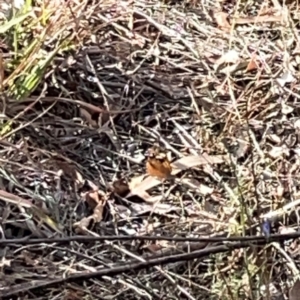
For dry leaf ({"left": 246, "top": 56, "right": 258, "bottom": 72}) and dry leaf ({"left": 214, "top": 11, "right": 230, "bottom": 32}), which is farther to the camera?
dry leaf ({"left": 214, "top": 11, "right": 230, "bottom": 32})

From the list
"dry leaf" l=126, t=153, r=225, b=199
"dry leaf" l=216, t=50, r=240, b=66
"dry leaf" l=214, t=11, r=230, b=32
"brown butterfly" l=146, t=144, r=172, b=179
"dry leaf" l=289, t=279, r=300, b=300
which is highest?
"dry leaf" l=214, t=11, r=230, b=32

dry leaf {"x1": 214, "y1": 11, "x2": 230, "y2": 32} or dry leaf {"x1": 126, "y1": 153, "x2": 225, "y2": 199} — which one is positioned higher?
dry leaf {"x1": 214, "y1": 11, "x2": 230, "y2": 32}

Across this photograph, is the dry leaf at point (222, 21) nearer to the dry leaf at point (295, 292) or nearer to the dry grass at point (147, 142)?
the dry grass at point (147, 142)

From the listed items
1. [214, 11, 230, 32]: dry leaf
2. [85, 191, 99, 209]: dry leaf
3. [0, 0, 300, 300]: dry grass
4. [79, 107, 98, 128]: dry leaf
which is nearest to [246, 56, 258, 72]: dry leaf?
[0, 0, 300, 300]: dry grass

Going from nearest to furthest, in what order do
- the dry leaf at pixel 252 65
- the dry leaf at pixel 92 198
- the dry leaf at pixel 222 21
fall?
1. the dry leaf at pixel 92 198
2. the dry leaf at pixel 252 65
3. the dry leaf at pixel 222 21

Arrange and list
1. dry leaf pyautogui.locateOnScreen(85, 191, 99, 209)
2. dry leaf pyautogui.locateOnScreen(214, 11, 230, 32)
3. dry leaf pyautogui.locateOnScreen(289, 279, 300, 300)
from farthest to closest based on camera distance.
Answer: dry leaf pyautogui.locateOnScreen(214, 11, 230, 32), dry leaf pyautogui.locateOnScreen(85, 191, 99, 209), dry leaf pyautogui.locateOnScreen(289, 279, 300, 300)

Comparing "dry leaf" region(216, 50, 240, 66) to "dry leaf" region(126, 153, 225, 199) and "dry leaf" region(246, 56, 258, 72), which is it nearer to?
"dry leaf" region(246, 56, 258, 72)

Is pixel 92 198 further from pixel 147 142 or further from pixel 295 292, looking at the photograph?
pixel 295 292

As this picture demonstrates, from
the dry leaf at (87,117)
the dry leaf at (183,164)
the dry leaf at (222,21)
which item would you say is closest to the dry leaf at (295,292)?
the dry leaf at (183,164)
